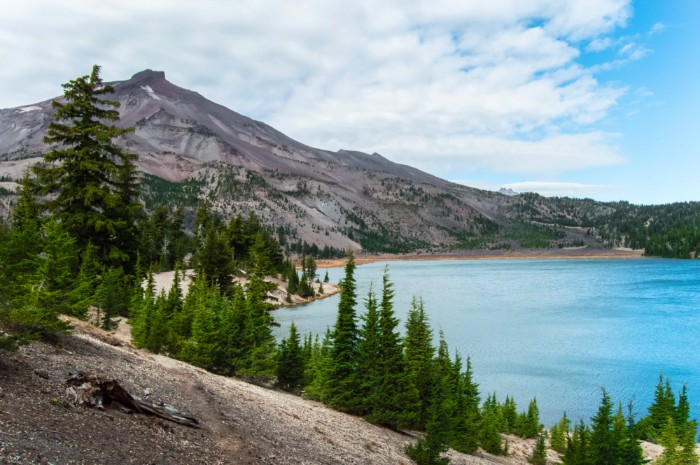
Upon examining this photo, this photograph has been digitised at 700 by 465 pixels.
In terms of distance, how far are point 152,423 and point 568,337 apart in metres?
75.8

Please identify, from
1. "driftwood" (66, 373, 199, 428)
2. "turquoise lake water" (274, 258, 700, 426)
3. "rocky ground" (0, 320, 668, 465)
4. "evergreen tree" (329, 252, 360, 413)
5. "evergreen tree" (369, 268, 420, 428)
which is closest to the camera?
"rocky ground" (0, 320, 668, 465)

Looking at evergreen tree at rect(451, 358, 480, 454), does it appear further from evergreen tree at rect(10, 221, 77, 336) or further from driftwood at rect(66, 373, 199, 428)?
evergreen tree at rect(10, 221, 77, 336)

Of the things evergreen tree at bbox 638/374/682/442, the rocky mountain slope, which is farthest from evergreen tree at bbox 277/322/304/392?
evergreen tree at bbox 638/374/682/442

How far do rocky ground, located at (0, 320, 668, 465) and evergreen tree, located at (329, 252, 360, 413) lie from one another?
8.04ft

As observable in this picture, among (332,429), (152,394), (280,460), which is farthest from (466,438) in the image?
(152,394)

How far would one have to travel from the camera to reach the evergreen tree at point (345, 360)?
30828 millimetres

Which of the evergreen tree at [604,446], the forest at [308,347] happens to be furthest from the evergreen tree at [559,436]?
the evergreen tree at [604,446]

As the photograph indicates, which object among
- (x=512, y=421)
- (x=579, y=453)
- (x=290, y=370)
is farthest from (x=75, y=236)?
(x=512, y=421)

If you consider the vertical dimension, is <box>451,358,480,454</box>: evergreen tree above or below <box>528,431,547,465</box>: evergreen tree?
above

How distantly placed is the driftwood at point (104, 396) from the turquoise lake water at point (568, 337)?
22711mm

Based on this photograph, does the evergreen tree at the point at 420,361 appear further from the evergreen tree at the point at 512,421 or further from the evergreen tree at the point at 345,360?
the evergreen tree at the point at 512,421

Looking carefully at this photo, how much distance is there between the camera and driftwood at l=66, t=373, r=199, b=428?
44.2ft

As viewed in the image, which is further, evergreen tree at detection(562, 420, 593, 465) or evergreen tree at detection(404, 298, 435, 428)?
evergreen tree at detection(404, 298, 435, 428)

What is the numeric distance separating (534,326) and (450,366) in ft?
172
